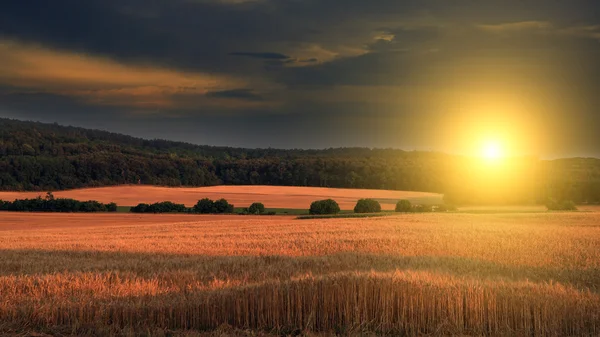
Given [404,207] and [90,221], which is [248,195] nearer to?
[404,207]

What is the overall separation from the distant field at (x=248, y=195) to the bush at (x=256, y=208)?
369cm

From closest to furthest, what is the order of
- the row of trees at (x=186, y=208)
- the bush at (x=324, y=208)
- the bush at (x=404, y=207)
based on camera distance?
the bush at (x=404, y=207) → the bush at (x=324, y=208) → the row of trees at (x=186, y=208)

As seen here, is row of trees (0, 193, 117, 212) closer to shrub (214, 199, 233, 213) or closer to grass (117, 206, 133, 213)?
grass (117, 206, 133, 213)

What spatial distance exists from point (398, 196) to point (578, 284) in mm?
88136

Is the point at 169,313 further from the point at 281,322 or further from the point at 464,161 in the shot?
the point at 464,161

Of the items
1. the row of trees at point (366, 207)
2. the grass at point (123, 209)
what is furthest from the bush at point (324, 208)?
the grass at point (123, 209)

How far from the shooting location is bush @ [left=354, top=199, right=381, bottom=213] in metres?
82.0

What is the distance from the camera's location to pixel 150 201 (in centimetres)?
9600

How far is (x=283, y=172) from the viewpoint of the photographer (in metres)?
134

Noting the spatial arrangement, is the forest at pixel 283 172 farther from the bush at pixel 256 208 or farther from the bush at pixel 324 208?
the bush at pixel 256 208

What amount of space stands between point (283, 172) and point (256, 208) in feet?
158

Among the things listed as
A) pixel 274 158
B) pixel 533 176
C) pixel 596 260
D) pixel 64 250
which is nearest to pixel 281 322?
pixel 596 260

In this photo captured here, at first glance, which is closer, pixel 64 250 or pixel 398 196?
pixel 64 250

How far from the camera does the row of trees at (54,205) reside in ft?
296
